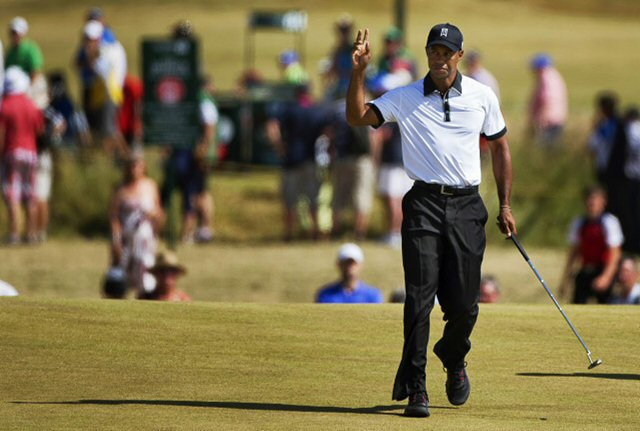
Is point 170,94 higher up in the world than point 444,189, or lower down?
lower down

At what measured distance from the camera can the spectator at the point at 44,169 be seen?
21094 millimetres

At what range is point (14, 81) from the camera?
66.8 feet

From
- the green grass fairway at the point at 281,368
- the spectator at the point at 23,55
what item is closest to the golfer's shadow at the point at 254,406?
the green grass fairway at the point at 281,368

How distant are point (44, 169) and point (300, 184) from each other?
321cm

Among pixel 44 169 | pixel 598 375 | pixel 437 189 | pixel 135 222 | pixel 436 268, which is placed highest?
pixel 437 189

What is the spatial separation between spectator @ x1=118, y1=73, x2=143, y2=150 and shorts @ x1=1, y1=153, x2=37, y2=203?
2945 millimetres

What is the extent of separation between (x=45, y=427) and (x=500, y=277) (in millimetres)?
12543

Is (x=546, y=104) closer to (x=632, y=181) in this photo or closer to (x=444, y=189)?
(x=632, y=181)

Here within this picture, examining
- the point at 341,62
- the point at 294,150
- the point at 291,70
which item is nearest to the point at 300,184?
the point at 294,150

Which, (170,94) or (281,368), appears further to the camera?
(170,94)

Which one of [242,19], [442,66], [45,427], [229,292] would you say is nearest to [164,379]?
[45,427]

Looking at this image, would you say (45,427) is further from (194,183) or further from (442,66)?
(194,183)

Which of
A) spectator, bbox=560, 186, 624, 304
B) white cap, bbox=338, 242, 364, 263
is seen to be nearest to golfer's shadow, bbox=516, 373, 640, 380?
white cap, bbox=338, 242, 364, 263

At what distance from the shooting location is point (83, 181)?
74.7 feet
